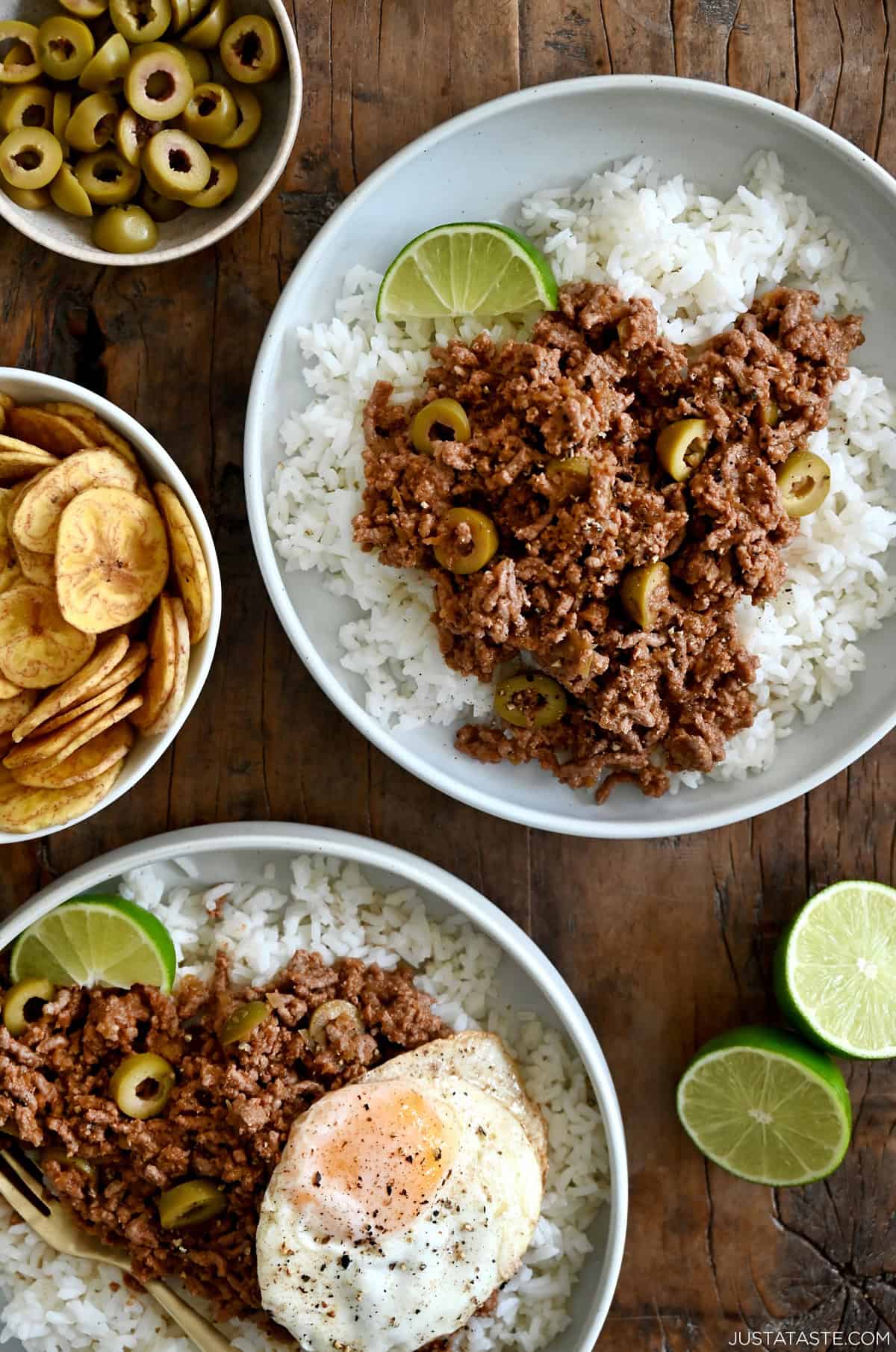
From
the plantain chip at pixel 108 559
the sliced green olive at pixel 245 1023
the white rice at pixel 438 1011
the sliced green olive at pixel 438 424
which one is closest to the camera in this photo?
the plantain chip at pixel 108 559

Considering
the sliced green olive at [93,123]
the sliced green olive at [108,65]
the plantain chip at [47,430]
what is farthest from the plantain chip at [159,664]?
the sliced green olive at [108,65]

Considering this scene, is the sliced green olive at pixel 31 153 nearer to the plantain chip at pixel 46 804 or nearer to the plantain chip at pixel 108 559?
the plantain chip at pixel 108 559

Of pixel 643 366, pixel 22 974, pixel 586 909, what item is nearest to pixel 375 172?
pixel 643 366

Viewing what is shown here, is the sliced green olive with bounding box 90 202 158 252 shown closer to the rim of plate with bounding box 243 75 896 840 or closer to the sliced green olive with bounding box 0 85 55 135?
the sliced green olive with bounding box 0 85 55 135

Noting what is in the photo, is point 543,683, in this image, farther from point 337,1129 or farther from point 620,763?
point 337,1129

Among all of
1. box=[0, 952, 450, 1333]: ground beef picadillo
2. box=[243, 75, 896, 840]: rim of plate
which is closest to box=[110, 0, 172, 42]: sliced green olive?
box=[243, 75, 896, 840]: rim of plate

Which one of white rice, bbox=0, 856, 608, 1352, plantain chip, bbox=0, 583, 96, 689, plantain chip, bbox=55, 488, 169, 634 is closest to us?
plantain chip, bbox=55, 488, 169, 634

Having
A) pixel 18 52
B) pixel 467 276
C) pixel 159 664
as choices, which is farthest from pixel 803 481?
pixel 18 52

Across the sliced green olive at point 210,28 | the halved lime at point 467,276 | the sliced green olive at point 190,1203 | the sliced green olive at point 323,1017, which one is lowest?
the sliced green olive at point 190,1203
